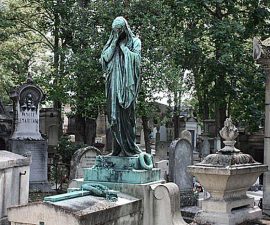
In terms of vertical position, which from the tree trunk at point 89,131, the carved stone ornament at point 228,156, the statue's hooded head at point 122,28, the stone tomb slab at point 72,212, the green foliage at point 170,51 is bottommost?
the stone tomb slab at point 72,212

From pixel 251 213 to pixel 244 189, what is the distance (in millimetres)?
387

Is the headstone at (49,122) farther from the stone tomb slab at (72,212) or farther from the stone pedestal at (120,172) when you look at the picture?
the stone tomb slab at (72,212)

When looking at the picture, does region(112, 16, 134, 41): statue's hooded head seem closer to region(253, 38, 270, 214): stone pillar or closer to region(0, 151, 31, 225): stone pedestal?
region(0, 151, 31, 225): stone pedestal

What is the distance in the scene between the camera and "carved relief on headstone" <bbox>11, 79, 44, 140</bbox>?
16.1 m

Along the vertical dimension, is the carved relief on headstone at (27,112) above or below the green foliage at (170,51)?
below

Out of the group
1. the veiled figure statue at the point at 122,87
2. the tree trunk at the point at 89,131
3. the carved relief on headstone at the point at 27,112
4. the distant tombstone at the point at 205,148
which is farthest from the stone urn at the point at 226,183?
the tree trunk at the point at 89,131

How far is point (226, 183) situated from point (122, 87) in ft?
7.35

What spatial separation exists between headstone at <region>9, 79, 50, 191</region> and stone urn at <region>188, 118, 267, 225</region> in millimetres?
8412

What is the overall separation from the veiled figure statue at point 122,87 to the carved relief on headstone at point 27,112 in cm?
979

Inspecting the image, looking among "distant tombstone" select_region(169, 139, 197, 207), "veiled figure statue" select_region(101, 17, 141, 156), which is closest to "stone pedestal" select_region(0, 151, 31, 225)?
"veiled figure statue" select_region(101, 17, 141, 156)

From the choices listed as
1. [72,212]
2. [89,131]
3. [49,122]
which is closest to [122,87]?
[72,212]

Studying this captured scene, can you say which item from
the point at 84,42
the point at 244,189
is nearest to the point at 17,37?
the point at 84,42

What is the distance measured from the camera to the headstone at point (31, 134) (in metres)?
15.6

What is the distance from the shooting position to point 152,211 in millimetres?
6312
